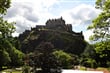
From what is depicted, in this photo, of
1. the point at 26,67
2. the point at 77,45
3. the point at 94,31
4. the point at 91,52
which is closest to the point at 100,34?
the point at 94,31

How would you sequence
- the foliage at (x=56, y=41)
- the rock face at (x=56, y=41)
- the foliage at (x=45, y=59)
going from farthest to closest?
the foliage at (x=56, y=41) < the rock face at (x=56, y=41) < the foliage at (x=45, y=59)

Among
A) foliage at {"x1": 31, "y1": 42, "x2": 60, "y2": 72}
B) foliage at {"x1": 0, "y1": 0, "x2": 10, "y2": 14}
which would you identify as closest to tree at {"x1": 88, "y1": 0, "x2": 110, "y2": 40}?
foliage at {"x1": 0, "y1": 0, "x2": 10, "y2": 14}

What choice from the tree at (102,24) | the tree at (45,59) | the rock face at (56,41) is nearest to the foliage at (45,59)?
the tree at (45,59)

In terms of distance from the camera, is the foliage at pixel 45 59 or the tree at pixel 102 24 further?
the foliage at pixel 45 59

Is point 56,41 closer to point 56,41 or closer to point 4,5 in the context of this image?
point 56,41

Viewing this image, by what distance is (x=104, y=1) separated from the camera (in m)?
23.8

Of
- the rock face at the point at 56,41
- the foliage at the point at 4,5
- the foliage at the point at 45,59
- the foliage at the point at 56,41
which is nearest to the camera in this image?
the foliage at the point at 4,5

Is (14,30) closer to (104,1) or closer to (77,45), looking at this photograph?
(104,1)

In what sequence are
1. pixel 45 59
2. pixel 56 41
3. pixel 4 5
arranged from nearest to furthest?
pixel 4 5 → pixel 45 59 → pixel 56 41

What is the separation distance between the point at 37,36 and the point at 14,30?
155 meters

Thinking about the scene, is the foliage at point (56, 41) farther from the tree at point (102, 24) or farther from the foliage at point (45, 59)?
the tree at point (102, 24)

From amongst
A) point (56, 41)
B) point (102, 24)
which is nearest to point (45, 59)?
→ point (102, 24)

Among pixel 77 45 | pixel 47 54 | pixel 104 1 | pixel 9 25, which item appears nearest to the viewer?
pixel 9 25

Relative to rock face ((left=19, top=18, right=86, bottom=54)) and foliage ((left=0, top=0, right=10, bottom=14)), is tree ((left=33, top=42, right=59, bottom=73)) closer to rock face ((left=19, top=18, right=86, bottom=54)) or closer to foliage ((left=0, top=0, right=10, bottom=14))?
foliage ((left=0, top=0, right=10, bottom=14))
